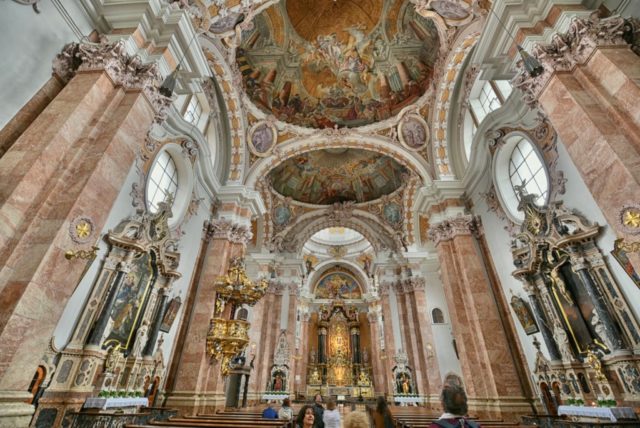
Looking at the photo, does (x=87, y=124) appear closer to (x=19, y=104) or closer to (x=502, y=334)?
(x=19, y=104)

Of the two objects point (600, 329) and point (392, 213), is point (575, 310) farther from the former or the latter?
point (392, 213)

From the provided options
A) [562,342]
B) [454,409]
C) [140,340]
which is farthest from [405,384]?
[454,409]

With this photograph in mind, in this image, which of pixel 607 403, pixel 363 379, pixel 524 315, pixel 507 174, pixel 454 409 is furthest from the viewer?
pixel 363 379

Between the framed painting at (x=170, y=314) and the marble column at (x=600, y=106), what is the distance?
8959 mm

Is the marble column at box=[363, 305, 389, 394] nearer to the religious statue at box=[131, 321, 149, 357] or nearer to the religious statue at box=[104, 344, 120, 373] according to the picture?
the religious statue at box=[131, 321, 149, 357]

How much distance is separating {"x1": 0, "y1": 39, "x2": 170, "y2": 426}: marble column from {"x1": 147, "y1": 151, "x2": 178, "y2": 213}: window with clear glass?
8.15 ft

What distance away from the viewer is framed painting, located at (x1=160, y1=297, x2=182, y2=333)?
7.61m

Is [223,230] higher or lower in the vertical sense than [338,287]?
lower

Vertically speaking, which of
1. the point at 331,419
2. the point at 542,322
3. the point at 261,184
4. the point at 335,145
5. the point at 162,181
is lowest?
the point at 331,419

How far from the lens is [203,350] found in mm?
8391

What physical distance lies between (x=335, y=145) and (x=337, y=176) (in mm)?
4613

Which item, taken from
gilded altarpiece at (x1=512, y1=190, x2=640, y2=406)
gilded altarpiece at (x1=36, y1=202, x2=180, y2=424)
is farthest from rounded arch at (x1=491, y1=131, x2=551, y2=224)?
gilded altarpiece at (x1=36, y1=202, x2=180, y2=424)

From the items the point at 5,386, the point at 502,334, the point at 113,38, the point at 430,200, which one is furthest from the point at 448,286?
the point at 113,38

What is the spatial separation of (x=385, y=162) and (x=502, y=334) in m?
10.7
